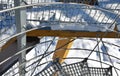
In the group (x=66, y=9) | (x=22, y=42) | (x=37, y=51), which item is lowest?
(x=37, y=51)

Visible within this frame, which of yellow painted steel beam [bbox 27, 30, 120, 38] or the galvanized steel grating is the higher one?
yellow painted steel beam [bbox 27, 30, 120, 38]

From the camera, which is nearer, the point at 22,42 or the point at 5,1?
the point at 22,42

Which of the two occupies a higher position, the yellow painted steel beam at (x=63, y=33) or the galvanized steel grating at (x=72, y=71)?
the yellow painted steel beam at (x=63, y=33)

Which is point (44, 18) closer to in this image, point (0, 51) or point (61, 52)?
point (0, 51)

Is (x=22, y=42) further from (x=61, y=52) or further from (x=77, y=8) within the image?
(x=61, y=52)

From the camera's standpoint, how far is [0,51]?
133cm

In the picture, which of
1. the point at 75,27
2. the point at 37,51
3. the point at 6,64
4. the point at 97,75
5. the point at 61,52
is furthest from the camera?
the point at 37,51

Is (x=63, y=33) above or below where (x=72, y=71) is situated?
above

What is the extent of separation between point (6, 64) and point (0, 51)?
147 millimetres

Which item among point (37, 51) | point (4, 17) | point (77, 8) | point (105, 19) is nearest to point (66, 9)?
point (77, 8)

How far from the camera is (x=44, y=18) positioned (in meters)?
1.21

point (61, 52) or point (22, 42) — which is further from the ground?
point (22, 42)

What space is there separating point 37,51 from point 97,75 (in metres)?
0.68

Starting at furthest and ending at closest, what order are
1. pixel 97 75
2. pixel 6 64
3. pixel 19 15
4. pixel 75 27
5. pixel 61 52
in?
pixel 61 52 < pixel 6 64 < pixel 97 75 < pixel 75 27 < pixel 19 15
